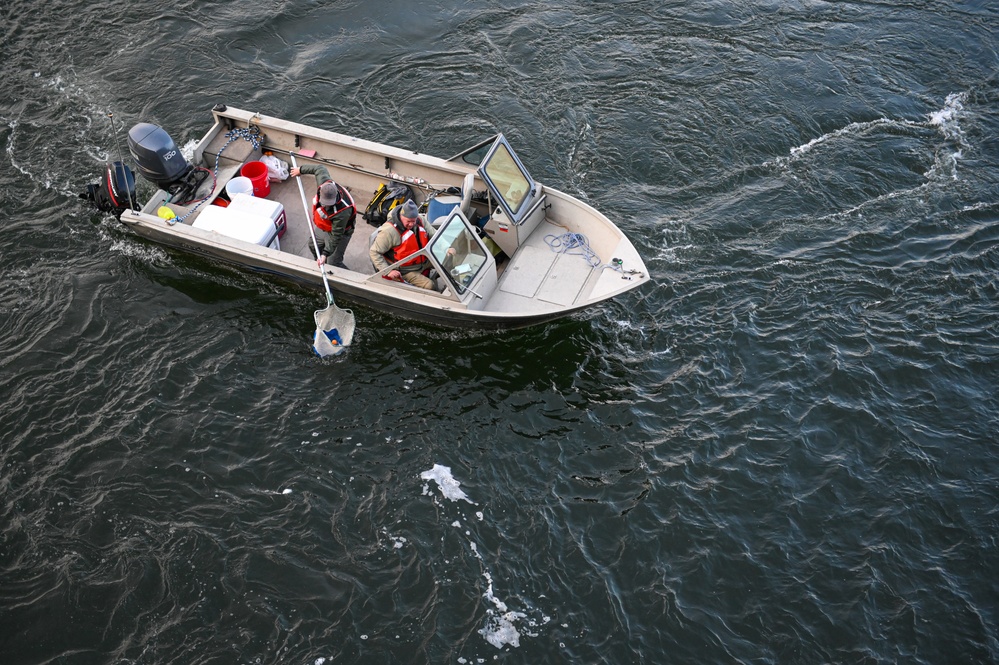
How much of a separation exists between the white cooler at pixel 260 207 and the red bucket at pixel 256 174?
960mm

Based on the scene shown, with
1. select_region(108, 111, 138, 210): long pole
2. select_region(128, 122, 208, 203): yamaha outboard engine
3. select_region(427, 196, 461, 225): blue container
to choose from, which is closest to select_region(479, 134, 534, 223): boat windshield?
select_region(427, 196, 461, 225): blue container

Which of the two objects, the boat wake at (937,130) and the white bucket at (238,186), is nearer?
the white bucket at (238,186)

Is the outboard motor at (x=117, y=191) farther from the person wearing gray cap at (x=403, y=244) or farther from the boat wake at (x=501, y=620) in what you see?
the boat wake at (x=501, y=620)

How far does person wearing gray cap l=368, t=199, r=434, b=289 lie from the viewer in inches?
593

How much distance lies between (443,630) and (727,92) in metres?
15.1

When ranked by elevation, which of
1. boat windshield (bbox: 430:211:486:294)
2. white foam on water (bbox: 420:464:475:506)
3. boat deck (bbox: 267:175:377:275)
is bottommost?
white foam on water (bbox: 420:464:475:506)

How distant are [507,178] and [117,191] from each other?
306 inches

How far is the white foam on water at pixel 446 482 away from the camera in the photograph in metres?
13.7

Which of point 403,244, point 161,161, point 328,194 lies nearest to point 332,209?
point 328,194

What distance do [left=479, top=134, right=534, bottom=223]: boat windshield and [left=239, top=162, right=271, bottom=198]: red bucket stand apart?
16.5ft

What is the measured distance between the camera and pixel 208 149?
1773 cm

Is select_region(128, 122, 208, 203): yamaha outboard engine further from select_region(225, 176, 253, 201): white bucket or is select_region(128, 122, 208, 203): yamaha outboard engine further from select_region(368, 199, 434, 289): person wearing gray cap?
select_region(368, 199, 434, 289): person wearing gray cap

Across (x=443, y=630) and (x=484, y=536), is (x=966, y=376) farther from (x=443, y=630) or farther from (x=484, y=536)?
(x=443, y=630)

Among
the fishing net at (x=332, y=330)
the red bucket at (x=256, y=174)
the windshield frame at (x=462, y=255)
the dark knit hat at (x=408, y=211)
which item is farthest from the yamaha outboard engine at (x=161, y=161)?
the windshield frame at (x=462, y=255)
